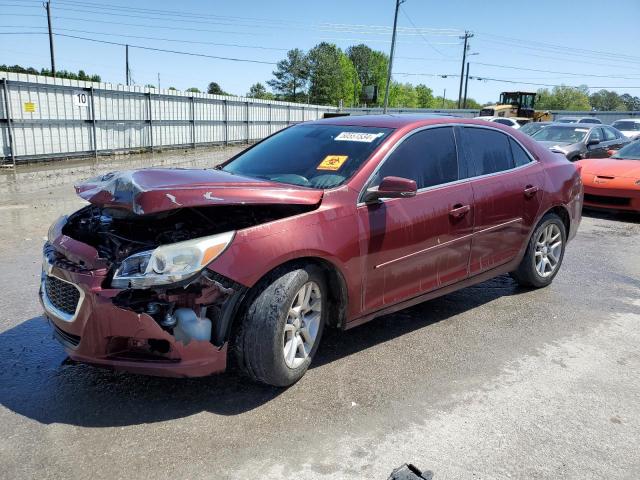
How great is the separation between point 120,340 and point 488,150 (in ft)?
11.0

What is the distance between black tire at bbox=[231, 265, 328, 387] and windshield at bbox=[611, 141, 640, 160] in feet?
31.8

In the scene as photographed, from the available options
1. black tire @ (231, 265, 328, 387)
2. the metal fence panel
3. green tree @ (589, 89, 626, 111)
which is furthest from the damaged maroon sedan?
green tree @ (589, 89, 626, 111)

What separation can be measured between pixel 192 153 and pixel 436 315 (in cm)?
1796

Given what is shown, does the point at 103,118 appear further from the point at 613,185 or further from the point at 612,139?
the point at 612,139

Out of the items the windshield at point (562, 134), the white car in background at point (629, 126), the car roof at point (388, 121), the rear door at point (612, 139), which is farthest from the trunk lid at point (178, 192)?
the white car in background at point (629, 126)

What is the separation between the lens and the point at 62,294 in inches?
116

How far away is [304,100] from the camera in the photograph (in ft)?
320

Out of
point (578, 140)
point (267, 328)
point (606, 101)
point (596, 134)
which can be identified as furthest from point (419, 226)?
point (606, 101)

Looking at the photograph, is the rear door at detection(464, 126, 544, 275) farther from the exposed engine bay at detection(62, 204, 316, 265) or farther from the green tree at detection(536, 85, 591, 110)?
the green tree at detection(536, 85, 591, 110)

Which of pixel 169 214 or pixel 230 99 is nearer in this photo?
pixel 169 214

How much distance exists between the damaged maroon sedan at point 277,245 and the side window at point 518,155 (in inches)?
10.6

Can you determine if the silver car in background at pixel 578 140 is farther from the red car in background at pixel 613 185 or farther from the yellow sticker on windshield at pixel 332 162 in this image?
the yellow sticker on windshield at pixel 332 162

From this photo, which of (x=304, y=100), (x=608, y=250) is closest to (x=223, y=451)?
(x=608, y=250)

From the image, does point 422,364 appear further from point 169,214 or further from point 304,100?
point 304,100
